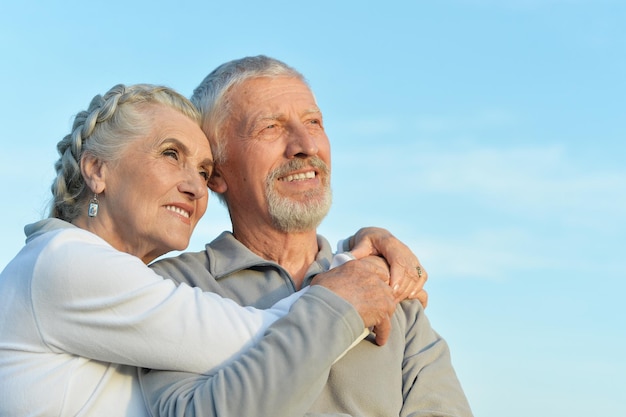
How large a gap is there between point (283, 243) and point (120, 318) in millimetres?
1353

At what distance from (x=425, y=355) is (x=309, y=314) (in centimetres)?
100

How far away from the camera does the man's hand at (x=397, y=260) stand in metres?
3.63

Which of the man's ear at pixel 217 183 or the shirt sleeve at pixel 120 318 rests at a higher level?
the man's ear at pixel 217 183

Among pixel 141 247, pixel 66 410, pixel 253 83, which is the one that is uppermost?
pixel 253 83

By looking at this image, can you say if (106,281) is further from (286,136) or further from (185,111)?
(286,136)

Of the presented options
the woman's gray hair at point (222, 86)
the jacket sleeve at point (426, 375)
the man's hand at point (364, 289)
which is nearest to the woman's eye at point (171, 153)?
the woman's gray hair at point (222, 86)

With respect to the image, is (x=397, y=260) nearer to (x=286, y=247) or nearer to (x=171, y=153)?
(x=286, y=247)

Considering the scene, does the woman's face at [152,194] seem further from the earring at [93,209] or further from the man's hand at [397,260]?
the man's hand at [397,260]

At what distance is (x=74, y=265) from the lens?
9.43ft

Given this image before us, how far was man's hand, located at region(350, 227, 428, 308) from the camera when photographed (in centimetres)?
363

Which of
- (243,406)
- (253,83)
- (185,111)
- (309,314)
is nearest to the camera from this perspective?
(243,406)

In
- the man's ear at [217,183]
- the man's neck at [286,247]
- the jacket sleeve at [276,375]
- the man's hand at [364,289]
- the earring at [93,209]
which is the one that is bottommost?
the jacket sleeve at [276,375]

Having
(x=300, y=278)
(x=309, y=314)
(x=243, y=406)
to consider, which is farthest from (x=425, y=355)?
(x=243, y=406)

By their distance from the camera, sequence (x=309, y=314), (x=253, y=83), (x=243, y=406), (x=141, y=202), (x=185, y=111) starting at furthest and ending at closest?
(x=253, y=83)
(x=185, y=111)
(x=141, y=202)
(x=309, y=314)
(x=243, y=406)
